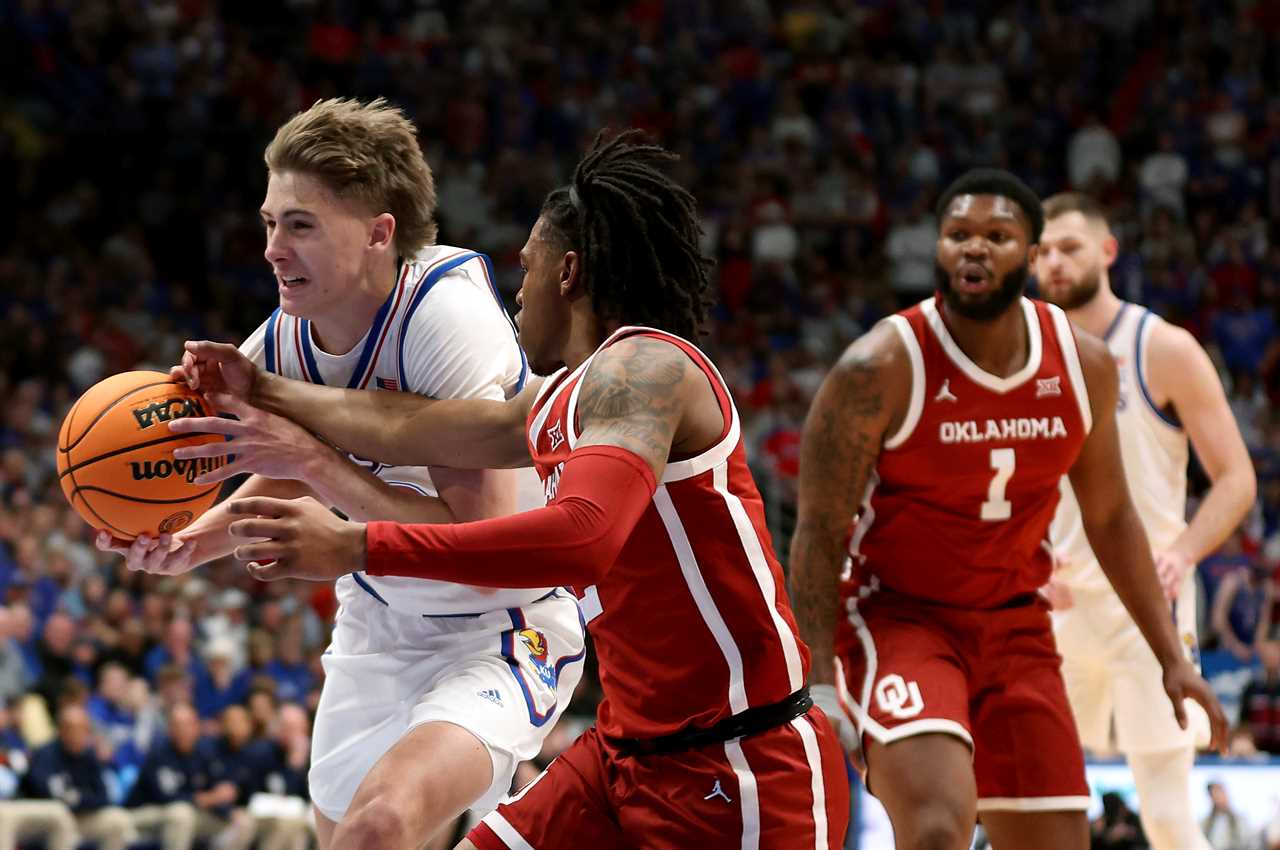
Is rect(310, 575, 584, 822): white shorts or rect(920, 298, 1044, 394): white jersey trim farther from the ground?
rect(920, 298, 1044, 394): white jersey trim

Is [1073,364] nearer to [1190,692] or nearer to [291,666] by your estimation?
[1190,692]

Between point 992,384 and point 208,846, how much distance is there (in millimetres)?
7513

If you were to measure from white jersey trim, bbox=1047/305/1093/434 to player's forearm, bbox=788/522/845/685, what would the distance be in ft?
2.53

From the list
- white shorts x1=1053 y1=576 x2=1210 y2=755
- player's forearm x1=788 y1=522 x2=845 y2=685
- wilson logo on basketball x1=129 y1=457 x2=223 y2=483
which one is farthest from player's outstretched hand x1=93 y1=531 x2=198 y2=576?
white shorts x1=1053 y1=576 x2=1210 y2=755

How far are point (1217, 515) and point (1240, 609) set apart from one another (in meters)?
5.64

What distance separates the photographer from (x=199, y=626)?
11.4 m

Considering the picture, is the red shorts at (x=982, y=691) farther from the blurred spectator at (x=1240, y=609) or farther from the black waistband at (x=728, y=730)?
the blurred spectator at (x=1240, y=609)

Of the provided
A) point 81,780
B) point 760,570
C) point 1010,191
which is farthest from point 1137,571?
point 81,780

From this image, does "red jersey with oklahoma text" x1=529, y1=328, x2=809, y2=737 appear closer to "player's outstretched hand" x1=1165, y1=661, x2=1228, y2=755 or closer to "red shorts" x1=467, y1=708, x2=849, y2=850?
"red shorts" x1=467, y1=708, x2=849, y2=850

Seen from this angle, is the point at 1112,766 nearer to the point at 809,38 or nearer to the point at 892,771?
the point at 892,771

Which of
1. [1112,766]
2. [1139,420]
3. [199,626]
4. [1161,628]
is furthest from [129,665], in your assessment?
[1161,628]

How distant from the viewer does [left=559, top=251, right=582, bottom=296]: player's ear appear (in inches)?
135

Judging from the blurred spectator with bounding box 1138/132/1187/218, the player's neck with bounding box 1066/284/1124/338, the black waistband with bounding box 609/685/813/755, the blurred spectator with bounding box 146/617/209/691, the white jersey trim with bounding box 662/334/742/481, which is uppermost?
the blurred spectator with bounding box 1138/132/1187/218

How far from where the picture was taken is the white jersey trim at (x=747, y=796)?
3160 millimetres
